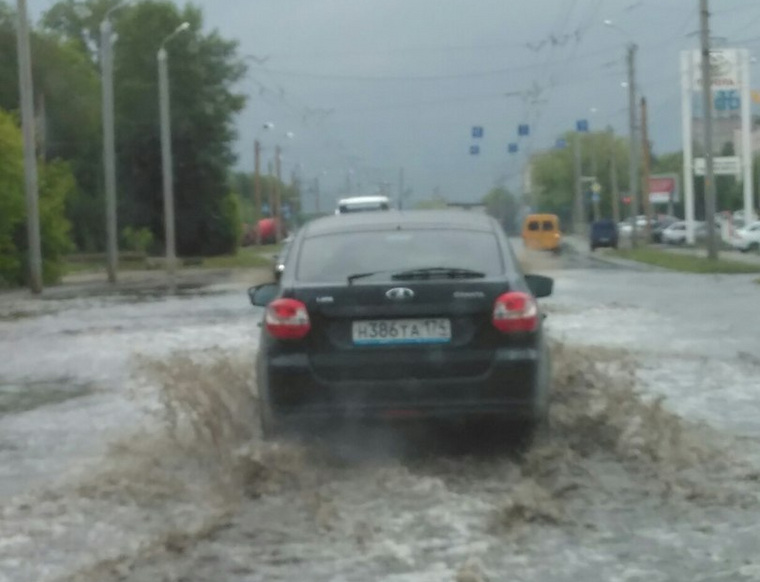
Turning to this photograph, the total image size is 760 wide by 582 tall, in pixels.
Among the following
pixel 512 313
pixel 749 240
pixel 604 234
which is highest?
pixel 512 313

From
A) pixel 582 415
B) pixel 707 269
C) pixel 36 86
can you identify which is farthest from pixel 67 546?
pixel 36 86

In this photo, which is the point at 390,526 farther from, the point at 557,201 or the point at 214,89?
the point at 557,201

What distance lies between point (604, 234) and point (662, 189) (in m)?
53.5

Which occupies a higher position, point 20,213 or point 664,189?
point 664,189

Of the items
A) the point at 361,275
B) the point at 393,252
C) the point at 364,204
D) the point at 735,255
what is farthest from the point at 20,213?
the point at 735,255

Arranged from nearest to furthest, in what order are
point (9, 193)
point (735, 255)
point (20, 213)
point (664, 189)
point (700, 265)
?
point (9, 193), point (20, 213), point (700, 265), point (735, 255), point (664, 189)

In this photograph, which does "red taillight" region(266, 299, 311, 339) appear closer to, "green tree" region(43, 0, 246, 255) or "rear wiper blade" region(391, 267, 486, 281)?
"rear wiper blade" region(391, 267, 486, 281)

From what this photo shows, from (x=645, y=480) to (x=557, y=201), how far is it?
561 ft

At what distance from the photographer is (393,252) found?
34.5ft

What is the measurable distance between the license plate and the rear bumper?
0.23 meters

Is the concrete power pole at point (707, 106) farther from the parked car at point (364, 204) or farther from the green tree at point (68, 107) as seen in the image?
the green tree at point (68, 107)

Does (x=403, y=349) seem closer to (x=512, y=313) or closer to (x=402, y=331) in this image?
(x=402, y=331)

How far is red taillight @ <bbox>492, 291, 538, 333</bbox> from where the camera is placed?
10.0 m

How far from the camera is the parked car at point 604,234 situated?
85812 millimetres
